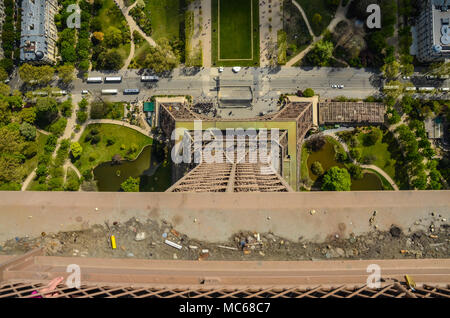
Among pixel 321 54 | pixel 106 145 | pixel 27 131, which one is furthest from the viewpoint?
pixel 106 145

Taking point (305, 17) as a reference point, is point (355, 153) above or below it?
below

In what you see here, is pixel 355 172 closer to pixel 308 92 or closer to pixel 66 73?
pixel 308 92

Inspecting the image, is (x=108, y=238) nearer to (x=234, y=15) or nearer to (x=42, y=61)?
(x=42, y=61)

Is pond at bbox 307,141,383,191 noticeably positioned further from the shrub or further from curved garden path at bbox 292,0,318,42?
curved garden path at bbox 292,0,318,42

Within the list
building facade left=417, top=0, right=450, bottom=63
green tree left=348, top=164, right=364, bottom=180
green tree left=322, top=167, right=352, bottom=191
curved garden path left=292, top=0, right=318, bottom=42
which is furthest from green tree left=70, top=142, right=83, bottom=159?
building facade left=417, top=0, right=450, bottom=63

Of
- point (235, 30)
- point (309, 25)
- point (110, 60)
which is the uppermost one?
point (309, 25)

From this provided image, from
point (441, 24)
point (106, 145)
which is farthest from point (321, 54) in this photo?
point (106, 145)

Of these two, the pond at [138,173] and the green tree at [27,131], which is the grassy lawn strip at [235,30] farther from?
the green tree at [27,131]
